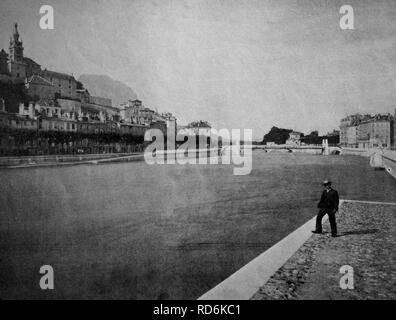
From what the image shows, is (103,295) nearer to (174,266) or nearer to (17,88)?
(174,266)

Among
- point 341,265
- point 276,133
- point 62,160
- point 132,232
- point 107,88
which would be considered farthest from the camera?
point 276,133

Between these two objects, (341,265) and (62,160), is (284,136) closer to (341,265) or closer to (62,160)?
(62,160)

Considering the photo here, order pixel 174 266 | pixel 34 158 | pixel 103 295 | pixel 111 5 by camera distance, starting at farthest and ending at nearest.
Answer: pixel 34 158 < pixel 111 5 < pixel 174 266 < pixel 103 295

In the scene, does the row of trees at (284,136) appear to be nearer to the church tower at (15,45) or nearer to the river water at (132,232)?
the river water at (132,232)

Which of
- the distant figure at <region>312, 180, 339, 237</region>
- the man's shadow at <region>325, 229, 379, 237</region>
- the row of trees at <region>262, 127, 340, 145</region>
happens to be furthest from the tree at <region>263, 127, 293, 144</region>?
the man's shadow at <region>325, 229, 379, 237</region>

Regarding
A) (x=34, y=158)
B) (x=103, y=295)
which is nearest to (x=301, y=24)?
(x=103, y=295)

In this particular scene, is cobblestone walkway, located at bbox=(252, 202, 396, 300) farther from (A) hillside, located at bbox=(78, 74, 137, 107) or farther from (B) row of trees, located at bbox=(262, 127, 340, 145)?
(A) hillside, located at bbox=(78, 74, 137, 107)

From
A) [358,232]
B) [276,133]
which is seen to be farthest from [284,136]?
[358,232]
